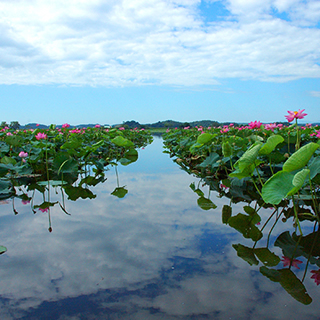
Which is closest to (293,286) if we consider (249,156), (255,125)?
(249,156)

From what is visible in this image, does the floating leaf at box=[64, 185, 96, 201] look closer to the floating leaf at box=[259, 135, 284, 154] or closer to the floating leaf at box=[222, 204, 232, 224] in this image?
the floating leaf at box=[222, 204, 232, 224]

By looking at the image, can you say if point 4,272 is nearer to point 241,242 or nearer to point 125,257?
point 125,257

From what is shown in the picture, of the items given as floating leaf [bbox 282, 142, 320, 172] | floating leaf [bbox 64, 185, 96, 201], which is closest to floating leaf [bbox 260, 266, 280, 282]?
floating leaf [bbox 282, 142, 320, 172]

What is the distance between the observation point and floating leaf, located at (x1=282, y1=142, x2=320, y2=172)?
124cm

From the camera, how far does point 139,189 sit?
Result: 8.92ft

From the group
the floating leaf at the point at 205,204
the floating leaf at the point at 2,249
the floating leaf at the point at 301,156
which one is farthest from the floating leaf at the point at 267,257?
the floating leaf at the point at 2,249

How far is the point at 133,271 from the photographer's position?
1.12 m

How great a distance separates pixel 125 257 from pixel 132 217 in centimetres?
58

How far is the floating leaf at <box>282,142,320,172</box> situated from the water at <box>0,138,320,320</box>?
0.44m

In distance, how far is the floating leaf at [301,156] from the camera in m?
1.24

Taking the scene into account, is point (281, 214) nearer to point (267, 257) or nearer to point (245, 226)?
point (245, 226)

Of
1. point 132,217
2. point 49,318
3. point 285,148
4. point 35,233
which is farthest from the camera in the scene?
point 285,148

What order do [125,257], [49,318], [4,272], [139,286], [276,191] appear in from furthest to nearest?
[276,191] → [125,257] → [4,272] → [139,286] → [49,318]

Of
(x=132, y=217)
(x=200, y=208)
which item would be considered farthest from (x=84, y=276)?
(x=200, y=208)
